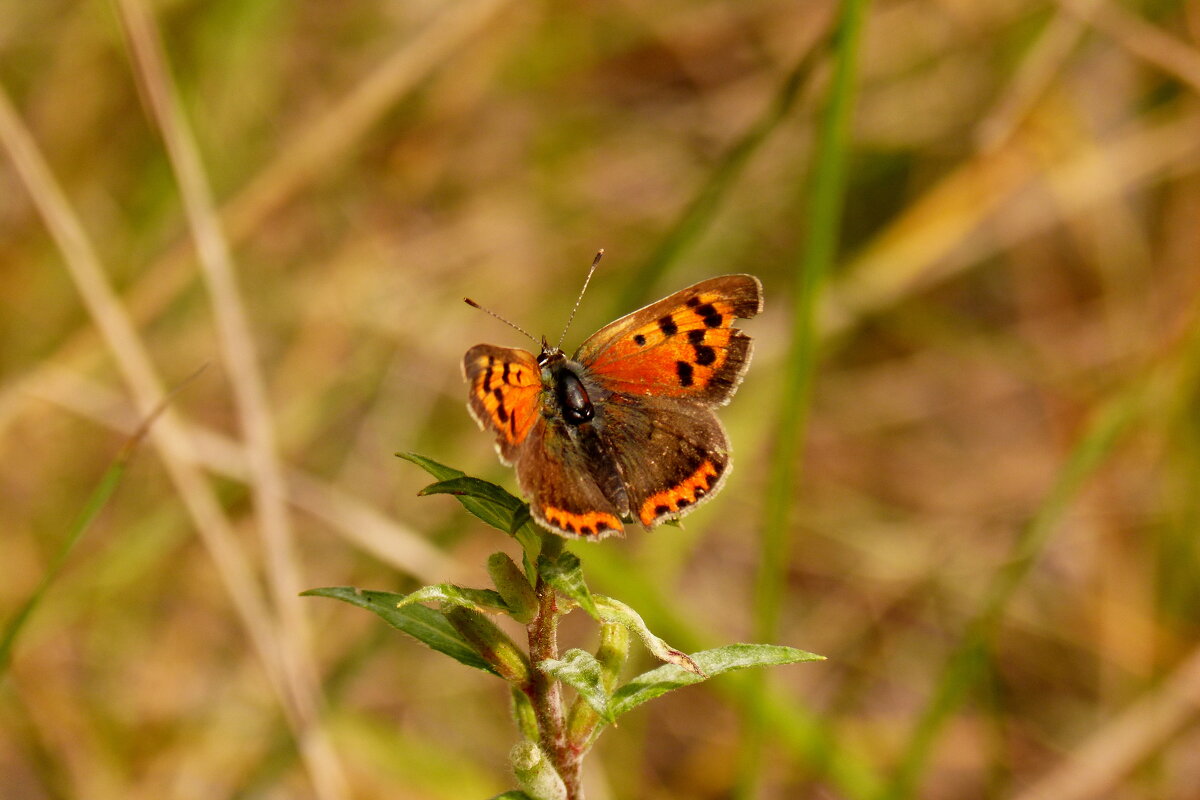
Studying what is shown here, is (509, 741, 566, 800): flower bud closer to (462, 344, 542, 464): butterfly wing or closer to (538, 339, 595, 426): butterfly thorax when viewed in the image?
(462, 344, 542, 464): butterfly wing

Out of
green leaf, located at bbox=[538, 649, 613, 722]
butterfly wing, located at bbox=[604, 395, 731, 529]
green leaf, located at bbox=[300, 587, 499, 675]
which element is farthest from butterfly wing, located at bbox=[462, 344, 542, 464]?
green leaf, located at bbox=[538, 649, 613, 722]

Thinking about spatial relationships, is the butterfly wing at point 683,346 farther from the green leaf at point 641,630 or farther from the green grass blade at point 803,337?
the green leaf at point 641,630

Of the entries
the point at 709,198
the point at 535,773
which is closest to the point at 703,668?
the point at 535,773

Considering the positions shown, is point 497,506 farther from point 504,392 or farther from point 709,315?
point 709,315

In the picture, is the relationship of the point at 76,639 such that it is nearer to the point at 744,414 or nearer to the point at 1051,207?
the point at 744,414

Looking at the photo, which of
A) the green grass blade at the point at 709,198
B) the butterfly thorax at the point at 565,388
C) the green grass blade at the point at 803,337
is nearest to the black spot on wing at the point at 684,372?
the butterfly thorax at the point at 565,388
